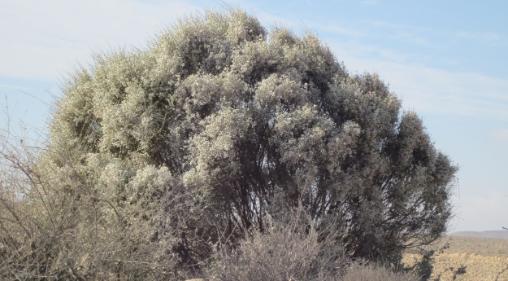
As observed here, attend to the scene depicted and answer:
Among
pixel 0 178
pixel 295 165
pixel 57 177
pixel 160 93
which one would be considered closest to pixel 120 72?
pixel 160 93

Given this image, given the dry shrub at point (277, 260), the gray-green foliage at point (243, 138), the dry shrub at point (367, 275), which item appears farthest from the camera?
the gray-green foliage at point (243, 138)

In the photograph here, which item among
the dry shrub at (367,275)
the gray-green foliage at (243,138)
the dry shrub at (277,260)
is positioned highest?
the gray-green foliage at (243,138)

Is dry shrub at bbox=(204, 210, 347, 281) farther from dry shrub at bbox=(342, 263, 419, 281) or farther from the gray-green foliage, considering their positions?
the gray-green foliage

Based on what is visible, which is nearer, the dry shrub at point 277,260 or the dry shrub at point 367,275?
the dry shrub at point 367,275

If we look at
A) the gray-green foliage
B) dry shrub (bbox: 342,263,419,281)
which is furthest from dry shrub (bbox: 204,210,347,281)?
the gray-green foliage

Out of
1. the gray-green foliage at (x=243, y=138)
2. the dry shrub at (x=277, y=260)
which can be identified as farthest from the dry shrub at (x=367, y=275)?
the gray-green foliage at (x=243, y=138)

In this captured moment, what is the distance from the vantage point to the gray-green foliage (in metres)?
17.0

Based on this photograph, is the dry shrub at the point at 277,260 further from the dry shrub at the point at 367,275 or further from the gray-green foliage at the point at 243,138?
the gray-green foliage at the point at 243,138

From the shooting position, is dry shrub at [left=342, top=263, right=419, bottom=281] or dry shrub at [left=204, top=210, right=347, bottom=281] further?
dry shrub at [left=204, top=210, right=347, bottom=281]

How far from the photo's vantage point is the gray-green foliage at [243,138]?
17031 millimetres

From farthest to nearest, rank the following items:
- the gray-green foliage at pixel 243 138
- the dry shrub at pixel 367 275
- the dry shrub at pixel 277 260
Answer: the gray-green foliage at pixel 243 138, the dry shrub at pixel 277 260, the dry shrub at pixel 367 275

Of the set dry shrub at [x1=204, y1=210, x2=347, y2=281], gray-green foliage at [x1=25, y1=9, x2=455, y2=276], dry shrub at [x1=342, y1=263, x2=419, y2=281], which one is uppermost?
gray-green foliage at [x1=25, y1=9, x2=455, y2=276]

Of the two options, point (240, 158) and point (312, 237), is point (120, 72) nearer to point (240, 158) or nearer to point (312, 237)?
point (240, 158)

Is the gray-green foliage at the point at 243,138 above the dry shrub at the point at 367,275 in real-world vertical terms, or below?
above
